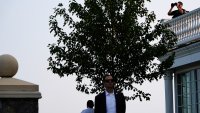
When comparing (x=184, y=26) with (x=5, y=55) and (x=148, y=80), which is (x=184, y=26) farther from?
(x=5, y=55)

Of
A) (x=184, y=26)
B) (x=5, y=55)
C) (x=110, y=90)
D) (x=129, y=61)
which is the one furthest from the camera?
(x=184, y=26)

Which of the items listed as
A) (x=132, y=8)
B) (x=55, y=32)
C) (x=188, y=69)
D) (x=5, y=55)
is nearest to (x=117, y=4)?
(x=132, y=8)

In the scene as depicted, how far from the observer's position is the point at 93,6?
26078 millimetres

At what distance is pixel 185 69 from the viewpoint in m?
29.1

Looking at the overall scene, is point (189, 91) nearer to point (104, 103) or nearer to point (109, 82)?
point (104, 103)

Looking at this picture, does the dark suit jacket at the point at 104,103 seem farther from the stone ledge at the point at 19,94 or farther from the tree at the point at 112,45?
the tree at the point at 112,45

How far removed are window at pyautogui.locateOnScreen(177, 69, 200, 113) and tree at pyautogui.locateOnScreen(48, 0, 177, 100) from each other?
7.11ft

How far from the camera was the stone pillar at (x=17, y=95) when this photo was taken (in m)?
10.8

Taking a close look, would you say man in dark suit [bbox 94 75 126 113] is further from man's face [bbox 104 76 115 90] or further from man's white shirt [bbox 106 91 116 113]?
man's face [bbox 104 76 115 90]

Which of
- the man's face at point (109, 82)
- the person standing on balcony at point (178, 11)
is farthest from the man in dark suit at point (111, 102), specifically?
the person standing on balcony at point (178, 11)

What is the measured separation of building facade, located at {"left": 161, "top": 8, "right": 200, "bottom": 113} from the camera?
88.6 feet

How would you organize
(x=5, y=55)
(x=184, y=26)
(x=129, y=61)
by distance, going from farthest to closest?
(x=184, y=26)
(x=129, y=61)
(x=5, y=55)

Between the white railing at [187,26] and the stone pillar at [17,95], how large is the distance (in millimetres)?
15926

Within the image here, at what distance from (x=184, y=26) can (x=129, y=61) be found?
9.76 ft
